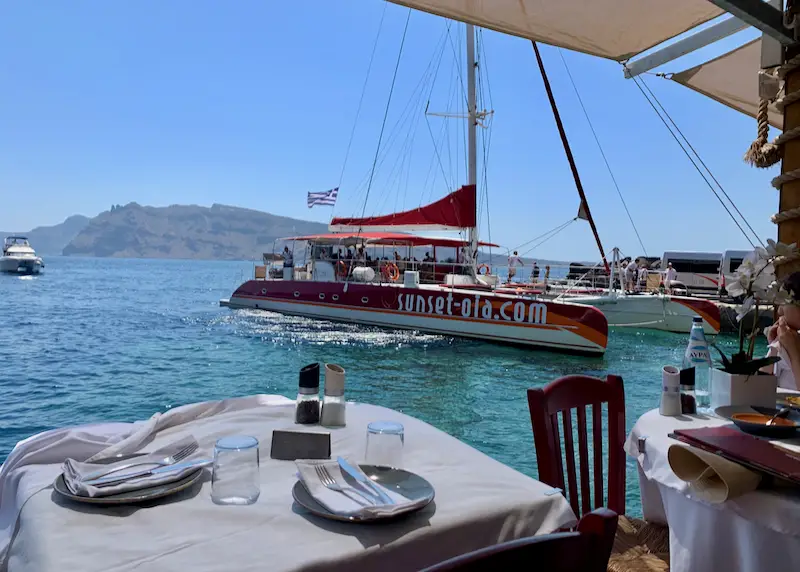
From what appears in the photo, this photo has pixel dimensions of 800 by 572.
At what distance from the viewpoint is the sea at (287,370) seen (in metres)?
7.71

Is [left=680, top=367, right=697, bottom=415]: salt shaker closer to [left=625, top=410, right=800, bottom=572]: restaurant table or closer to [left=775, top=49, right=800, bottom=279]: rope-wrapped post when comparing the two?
[left=625, top=410, right=800, bottom=572]: restaurant table

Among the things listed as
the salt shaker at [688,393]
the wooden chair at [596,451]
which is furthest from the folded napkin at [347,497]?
the salt shaker at [688,393]

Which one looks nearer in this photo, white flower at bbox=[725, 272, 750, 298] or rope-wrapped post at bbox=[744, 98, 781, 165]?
white flower at bbox=[725, 272, 750, 298]

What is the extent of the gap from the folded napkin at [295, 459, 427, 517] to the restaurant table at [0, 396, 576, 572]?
25 millimetres

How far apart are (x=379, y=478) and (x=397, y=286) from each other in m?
13.8

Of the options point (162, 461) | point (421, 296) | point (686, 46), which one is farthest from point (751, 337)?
point (421, 296)

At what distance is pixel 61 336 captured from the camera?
1566 centimetres

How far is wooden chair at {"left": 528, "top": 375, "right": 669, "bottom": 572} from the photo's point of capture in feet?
5.86

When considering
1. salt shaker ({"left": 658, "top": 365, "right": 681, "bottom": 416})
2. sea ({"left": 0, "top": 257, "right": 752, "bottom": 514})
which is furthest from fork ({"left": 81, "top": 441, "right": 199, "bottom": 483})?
sea ({"left": 0, "top": 257, "right": 752, "bottom": 514})

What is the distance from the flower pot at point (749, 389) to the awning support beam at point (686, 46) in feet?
6.11

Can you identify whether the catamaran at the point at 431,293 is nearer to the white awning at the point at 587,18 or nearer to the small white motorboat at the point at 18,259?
the white awning at the point at 587,18

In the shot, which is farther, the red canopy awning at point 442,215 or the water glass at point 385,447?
the red canopy awning at point 442,215

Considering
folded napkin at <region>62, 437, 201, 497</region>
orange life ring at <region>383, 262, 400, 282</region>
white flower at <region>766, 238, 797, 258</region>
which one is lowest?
folded napkin at <region>62, 437, 201, 497</region>

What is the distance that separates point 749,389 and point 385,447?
1234 mm
